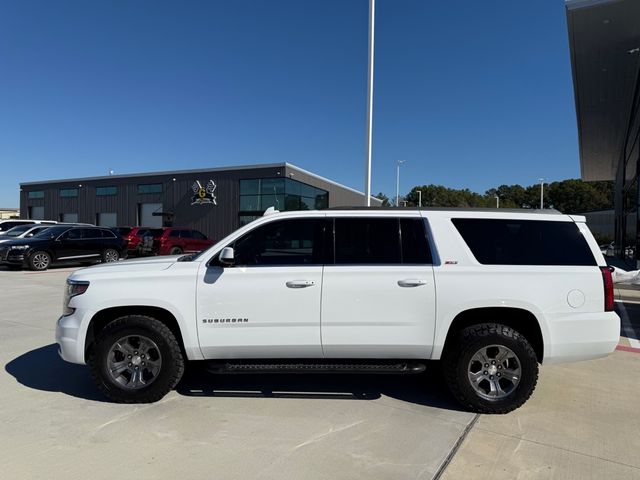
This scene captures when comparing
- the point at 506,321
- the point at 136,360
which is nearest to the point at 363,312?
the point at 506,321

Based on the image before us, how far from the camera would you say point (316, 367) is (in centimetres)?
410

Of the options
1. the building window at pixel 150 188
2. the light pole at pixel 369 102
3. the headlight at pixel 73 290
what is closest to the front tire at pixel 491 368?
the headlight at pixel 73 290

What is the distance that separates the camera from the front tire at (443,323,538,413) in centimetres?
406

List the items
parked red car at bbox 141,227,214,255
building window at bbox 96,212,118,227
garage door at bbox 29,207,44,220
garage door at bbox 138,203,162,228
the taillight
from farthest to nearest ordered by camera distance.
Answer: garage door at bbox 29,207,44,220 → building window at bbox 96,212,118,227 → garage door at bbox 138,203,162,228 → parked red car at bbox 141,227,214,255 → the taillight

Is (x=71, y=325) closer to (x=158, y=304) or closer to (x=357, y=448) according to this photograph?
(x=158, y=304)

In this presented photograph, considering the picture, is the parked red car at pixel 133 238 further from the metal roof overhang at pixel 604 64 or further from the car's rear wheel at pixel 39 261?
the metal roof overhang at pixel 604 64

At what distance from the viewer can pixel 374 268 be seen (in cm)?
415

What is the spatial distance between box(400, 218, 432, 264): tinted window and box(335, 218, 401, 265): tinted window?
0.06 m

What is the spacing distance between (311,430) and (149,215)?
38.1 metres

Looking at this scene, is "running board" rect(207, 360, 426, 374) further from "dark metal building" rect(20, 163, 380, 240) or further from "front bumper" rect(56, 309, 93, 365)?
"dark metal building" rect(20, 163, 380, 240)

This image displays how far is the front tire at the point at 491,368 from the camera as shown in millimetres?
4059

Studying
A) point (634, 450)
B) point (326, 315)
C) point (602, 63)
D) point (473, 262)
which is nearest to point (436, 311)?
point (473, 262)

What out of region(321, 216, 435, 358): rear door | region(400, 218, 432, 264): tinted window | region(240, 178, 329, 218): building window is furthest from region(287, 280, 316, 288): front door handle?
region(240, 178, 329, 218): building window

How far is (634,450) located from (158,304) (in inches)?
160
